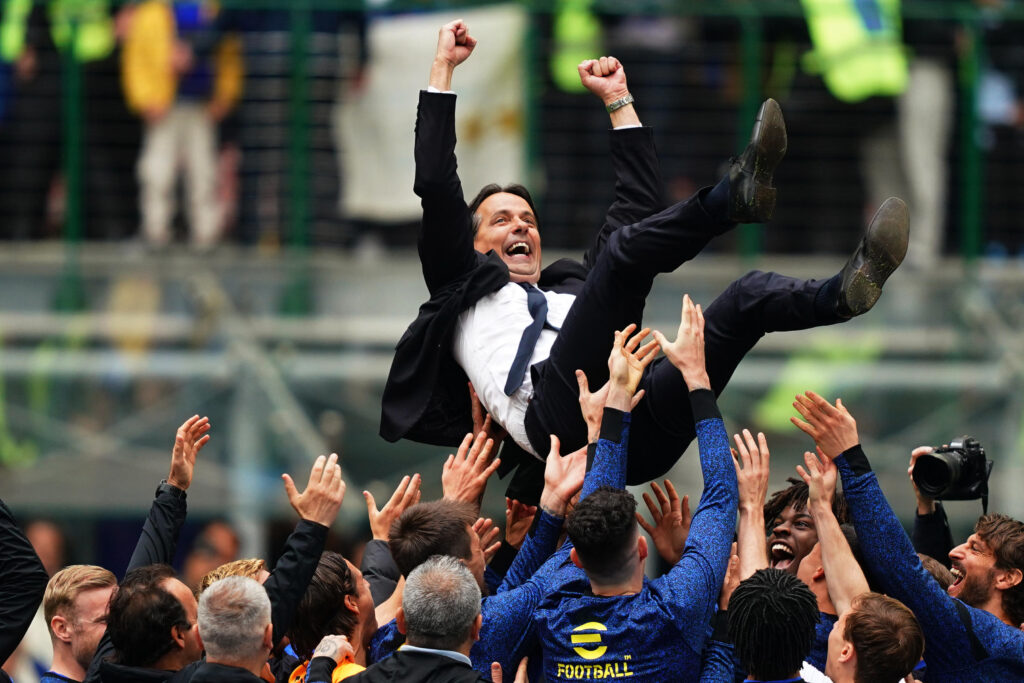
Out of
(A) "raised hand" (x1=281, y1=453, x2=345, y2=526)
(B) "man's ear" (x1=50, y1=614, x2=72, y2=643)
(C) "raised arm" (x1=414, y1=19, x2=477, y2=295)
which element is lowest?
(B) "man's ear" (x1=50, y1=614, x2=72, y2=643)

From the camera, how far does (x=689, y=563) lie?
3820 millimetres

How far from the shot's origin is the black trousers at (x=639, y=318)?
4.44 meters

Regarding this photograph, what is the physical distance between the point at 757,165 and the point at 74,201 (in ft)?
22.3

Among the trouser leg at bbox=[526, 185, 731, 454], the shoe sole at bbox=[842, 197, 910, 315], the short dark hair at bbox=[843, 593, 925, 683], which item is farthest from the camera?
the trouser leg at bbox=[526, 185, 731, 454]

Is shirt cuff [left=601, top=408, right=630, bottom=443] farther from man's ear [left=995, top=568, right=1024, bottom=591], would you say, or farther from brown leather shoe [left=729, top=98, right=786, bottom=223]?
man's ear [left=995, top=568, right=1024, bottom=591]

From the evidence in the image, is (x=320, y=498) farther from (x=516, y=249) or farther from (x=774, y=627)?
(x=516, y=249)

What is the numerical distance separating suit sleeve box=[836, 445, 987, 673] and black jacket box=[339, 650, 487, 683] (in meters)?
1.01

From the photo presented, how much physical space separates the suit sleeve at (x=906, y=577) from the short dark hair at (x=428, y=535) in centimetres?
93

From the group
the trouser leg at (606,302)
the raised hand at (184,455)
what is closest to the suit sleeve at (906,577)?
the trouser leg at (606,302)

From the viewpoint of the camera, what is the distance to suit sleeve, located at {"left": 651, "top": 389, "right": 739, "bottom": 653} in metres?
3.78

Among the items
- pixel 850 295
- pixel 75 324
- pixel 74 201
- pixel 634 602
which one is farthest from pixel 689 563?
pixel 74 201

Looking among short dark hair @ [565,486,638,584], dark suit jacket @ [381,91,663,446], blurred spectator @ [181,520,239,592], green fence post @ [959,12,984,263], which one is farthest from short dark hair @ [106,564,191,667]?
green fence post @ [959,12,984,263]

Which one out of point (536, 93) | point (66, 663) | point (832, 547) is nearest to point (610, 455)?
point (832, 547)

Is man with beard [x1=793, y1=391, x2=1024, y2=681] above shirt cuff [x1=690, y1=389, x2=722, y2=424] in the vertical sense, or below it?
below
